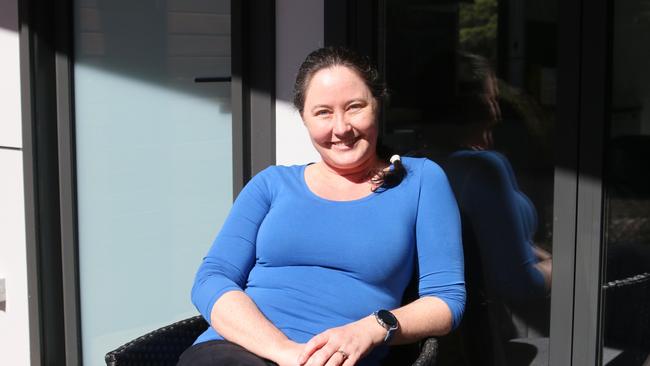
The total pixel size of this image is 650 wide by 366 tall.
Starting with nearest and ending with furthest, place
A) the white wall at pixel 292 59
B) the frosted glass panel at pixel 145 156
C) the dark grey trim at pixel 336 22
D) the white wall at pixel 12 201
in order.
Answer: the dark grey trim at pixel 336 22, the white wall at pixel 292 59, the frosted glass panel at pixel 145 156, the white wall at pixel 12 201

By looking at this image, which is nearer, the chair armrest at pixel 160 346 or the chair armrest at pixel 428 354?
the chair armrest at pixel 428 354

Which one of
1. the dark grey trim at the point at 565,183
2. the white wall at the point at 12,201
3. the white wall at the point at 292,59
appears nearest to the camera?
the dark grey trim at the point at 565,183

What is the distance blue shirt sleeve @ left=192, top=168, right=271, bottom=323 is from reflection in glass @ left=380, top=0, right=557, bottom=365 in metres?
0.64

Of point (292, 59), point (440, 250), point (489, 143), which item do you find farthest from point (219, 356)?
point (292, 59)

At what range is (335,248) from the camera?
2.33 meters

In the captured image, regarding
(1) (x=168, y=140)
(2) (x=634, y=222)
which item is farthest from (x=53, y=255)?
(2) (x=634, y=222)

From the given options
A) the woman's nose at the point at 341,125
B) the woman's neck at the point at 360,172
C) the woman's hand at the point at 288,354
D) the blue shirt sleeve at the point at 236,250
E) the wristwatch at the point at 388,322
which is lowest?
the woman's hand at the point at 288,354

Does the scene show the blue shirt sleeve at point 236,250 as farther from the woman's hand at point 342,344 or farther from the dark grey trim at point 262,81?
the dark grey trim at point 262,81

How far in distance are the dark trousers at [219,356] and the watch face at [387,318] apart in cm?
28

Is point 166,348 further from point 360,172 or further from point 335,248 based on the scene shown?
point 360,172

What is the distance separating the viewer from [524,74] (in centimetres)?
294

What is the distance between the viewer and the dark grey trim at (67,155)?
152 inches

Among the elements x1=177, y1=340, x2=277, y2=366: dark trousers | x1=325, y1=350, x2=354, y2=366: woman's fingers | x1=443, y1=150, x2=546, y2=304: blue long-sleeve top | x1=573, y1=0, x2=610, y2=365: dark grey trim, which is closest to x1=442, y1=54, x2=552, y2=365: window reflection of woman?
x1=443, y1=150, x2=546, y2=304: blue long-sleeve top

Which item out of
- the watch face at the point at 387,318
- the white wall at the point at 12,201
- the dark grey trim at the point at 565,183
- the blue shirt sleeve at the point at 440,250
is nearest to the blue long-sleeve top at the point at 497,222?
the dark grey trim at the point at 565,183
